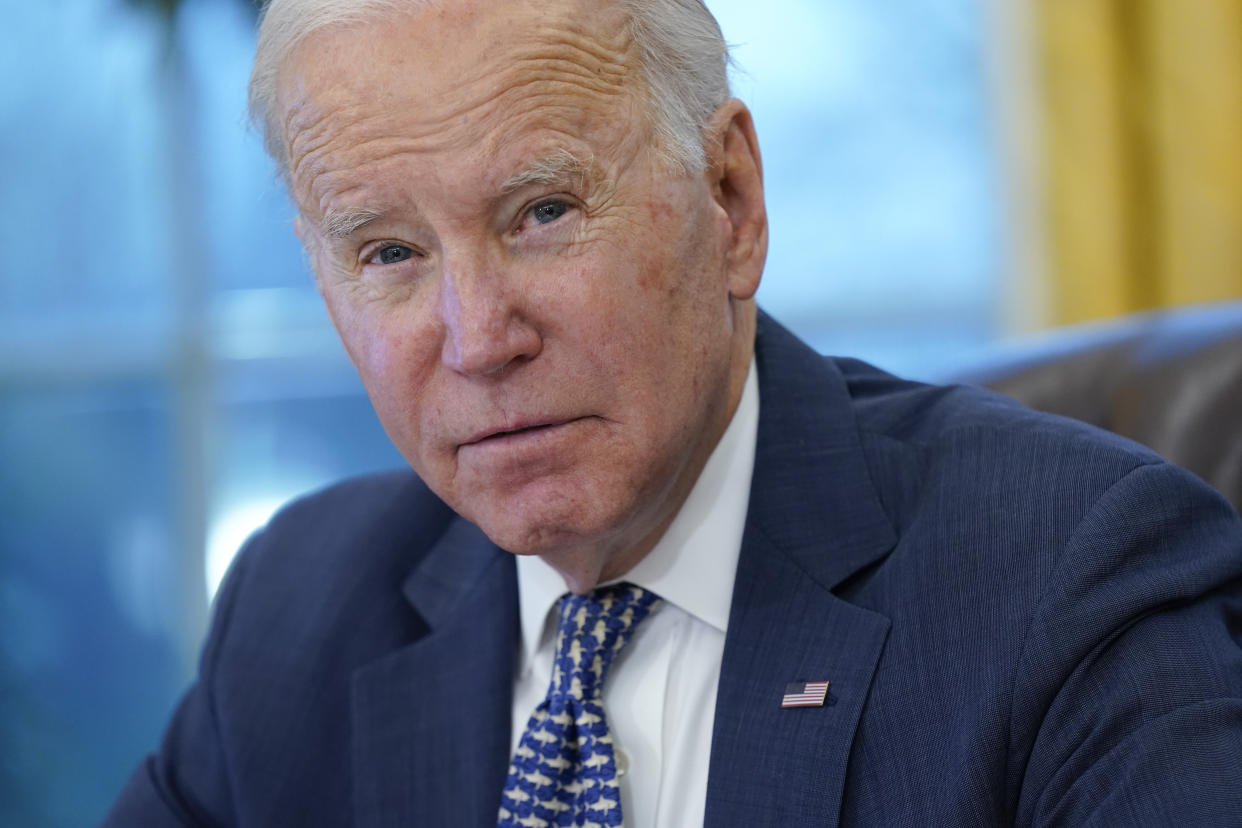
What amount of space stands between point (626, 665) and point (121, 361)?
2423 mm

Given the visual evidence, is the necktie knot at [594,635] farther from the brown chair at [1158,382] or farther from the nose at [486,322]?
the brown chair at [1158,382]

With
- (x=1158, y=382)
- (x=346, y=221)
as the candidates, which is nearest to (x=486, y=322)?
(x=346, y=221)

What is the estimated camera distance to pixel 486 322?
1.18 m

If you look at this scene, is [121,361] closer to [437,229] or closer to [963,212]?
[963,212]

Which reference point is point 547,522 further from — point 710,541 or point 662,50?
point 662,50

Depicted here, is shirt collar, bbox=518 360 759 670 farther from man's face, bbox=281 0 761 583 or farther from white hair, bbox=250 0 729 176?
white hair, bbox=250 0 729 176

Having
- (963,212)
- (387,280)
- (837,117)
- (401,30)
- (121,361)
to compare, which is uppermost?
(837,117)

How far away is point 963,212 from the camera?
3523mm

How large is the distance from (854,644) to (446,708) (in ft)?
1.62

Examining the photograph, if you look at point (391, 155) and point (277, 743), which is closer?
point (391, 155)

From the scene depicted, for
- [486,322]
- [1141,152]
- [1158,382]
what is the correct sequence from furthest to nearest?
1. [1141,152]
2. [1158,382]
3. [486,322]

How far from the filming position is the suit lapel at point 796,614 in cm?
124

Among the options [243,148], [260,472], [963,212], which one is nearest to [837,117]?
[963,212]

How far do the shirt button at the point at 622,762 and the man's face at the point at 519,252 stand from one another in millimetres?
246
